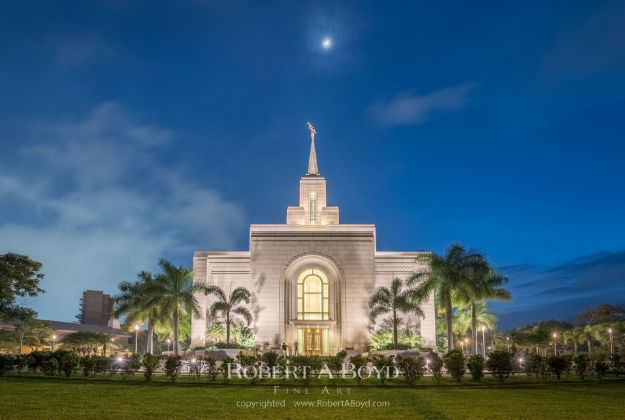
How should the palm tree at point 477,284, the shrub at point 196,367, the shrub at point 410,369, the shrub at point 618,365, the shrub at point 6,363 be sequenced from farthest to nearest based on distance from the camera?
the palm tree at point 477,284 < the shrub at point 618,365 < the shrub at point 6,363 < the shrub at point 196,367 < the shrub at point 410,369

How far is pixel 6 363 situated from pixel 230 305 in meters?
17.7

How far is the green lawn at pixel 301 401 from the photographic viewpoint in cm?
1484

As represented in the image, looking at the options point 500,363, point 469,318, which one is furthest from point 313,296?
point 500,363

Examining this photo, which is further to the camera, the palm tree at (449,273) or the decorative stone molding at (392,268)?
the decorative stone molding at (392,268)

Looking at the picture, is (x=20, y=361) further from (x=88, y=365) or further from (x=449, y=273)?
(x=449, y=273)

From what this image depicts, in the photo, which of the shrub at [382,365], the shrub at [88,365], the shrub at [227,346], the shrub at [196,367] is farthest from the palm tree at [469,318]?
the shrub at [88,365]

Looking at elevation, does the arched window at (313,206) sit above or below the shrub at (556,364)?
above

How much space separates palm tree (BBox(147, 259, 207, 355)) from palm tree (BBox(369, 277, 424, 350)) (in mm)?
13644

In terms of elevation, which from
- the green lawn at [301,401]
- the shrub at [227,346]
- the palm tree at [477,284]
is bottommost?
the green lawn at [301,401]

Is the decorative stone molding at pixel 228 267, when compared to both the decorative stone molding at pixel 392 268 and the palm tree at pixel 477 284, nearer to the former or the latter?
the decorative stone molding at pixel 392 268

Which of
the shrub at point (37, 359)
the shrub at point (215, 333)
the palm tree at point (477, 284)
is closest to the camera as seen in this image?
the shrub at point (37, 359)

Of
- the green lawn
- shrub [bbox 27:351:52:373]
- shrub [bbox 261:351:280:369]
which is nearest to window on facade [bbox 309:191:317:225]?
shrub [bbox 261:351:280:369]

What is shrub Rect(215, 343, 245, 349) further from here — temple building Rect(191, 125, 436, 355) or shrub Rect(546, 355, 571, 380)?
shrub Rect(546, 355, 571, 380)

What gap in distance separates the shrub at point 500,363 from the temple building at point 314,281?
19202mm
